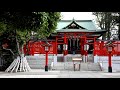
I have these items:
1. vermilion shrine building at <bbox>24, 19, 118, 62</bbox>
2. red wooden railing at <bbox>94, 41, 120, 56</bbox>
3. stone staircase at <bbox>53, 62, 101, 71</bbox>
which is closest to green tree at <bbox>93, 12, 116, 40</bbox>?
vermilion shrine building at <bbox>24, 19, 118, 62</bbox>

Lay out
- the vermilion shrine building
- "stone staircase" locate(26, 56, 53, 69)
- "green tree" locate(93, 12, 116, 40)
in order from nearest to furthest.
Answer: "stone staircase" locate(26, 56, 53, 69) → the vermilion shrine building → "green tree" locate(93, 12, 116, 40)

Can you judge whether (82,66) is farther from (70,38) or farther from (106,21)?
(106,21)

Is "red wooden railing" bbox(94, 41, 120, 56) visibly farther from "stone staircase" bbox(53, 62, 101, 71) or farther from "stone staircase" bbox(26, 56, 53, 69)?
"stone staircase" bbox(26, 56, 53, 69)

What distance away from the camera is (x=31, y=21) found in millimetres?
10984

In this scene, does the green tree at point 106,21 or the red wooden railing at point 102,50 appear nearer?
the red wooden railing at point 102,50

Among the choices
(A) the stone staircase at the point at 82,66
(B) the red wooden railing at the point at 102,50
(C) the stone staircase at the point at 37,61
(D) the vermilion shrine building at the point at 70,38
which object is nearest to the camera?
(A) the stone staircase at the point at 82,66

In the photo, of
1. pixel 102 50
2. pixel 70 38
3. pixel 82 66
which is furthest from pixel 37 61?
pixel 70 38

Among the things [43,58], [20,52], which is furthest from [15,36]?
[43,58]

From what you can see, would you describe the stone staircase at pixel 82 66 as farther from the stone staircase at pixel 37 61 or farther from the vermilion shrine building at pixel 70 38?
the vermilion shrine building at pixel 70 38

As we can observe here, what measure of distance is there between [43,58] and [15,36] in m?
6.53

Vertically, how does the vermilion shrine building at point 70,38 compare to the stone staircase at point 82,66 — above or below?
above

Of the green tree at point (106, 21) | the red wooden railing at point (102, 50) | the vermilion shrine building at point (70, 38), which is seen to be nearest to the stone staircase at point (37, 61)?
the vermilion shrine building at point (70, 38)
